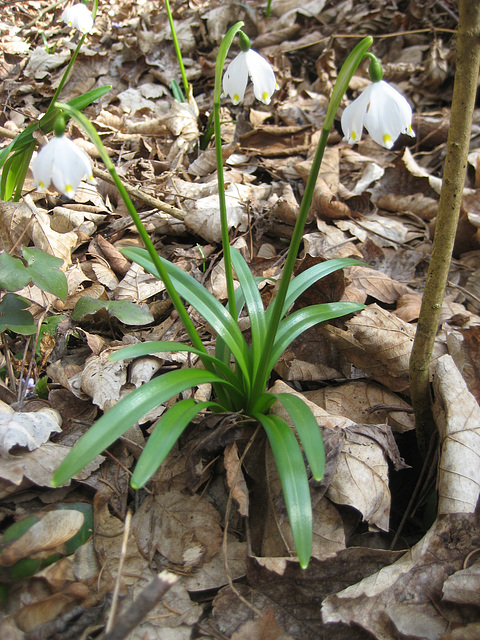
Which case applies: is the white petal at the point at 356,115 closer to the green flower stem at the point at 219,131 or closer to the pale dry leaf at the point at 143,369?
the green flower stem at the point at 219,131

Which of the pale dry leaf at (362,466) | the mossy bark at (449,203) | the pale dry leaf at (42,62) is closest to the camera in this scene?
the mossy bark at (449,203)

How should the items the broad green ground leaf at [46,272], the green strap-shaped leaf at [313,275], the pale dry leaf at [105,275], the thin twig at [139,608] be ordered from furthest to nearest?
the pale dry leaf at [105,275]
the broad green ground leaf at [46,272]
the green strap-shaped leaf at [313,275]
the thin twig at [139,608]

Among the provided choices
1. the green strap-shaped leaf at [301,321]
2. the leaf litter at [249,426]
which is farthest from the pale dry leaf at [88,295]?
the green strap-shaped leaf at [301,321]

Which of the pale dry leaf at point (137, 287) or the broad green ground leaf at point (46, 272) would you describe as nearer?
the broad green ground leaf at point (46, 272)

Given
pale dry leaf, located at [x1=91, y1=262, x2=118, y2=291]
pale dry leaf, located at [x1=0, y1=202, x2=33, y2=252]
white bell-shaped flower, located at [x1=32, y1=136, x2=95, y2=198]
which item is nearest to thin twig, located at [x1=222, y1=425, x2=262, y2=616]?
white bell-shaped flower, located at [x1=32, y1=136, x2=95, y2=198]

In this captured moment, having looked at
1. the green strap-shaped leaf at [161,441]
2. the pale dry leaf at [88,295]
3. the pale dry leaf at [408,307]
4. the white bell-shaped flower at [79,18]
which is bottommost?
the pale dry leaf at [408,307]

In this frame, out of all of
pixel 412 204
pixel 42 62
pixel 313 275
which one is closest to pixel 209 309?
pixel 313 275

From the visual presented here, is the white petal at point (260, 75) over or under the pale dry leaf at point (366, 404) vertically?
over
